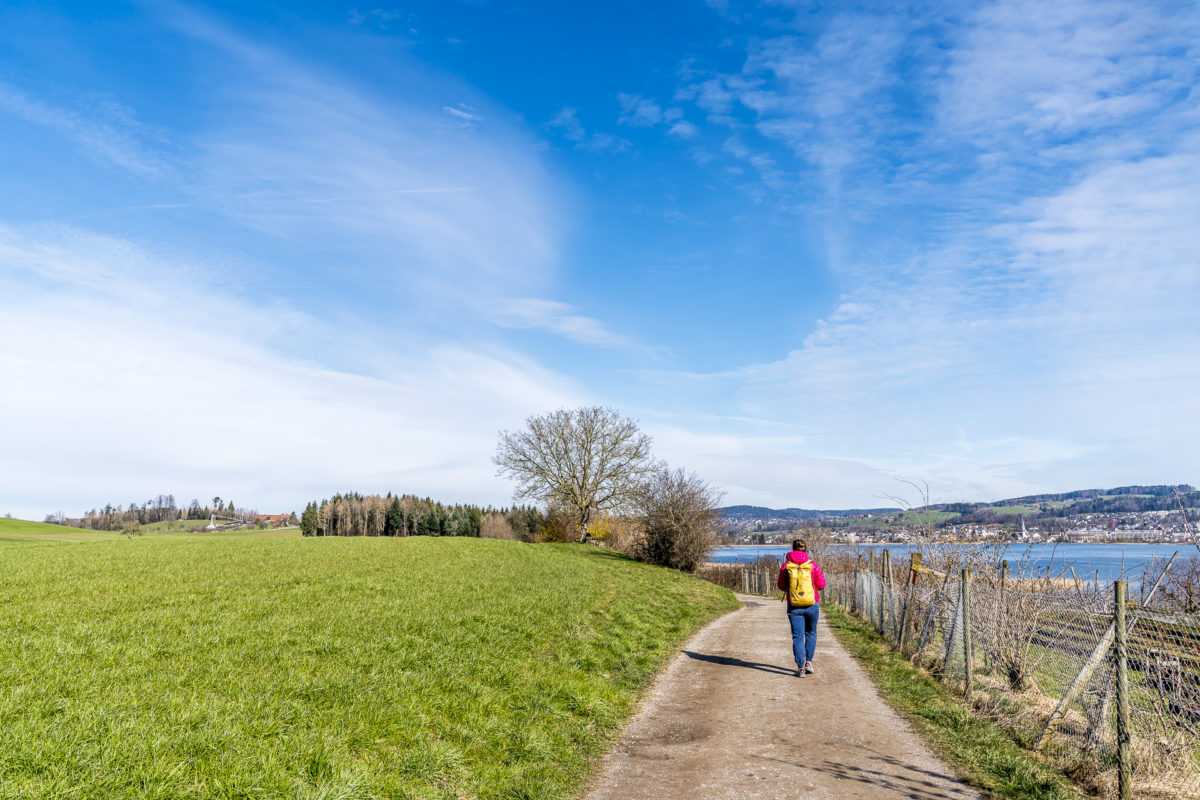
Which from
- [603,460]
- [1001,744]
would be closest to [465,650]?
[1001,744]

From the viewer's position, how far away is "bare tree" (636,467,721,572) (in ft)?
113

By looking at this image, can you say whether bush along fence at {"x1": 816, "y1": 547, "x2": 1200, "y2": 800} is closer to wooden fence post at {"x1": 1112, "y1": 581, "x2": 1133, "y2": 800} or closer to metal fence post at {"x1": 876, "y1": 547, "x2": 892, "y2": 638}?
wooden fence post at {"x1": 1112, "y1": 581, "x2": 1133, "y2": 800}

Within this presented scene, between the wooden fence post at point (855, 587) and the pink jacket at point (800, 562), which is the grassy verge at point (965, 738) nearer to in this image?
the pink jacket at point (800, 562)

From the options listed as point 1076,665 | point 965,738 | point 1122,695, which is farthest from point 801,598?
point 1122,695

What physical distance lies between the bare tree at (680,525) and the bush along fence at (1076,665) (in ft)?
67.2

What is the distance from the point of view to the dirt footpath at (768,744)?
612 centimetres

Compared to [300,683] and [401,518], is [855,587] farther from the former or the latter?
[401,518]

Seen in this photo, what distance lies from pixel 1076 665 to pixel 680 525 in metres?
26.9

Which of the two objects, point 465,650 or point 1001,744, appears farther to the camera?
point 465,650

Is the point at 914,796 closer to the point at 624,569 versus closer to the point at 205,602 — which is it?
the point at 205,602

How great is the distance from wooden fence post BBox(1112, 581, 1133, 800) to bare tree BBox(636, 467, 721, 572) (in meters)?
28.1

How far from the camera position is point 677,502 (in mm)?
34688

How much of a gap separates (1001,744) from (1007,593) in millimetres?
3852

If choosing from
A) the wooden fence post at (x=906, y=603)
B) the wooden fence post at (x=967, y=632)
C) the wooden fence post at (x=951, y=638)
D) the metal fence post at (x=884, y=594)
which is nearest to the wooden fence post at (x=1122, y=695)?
the wooden fence post at (x=967, y=632)
